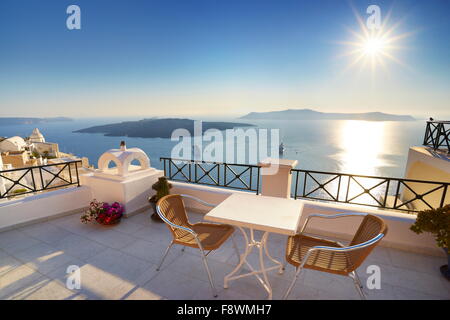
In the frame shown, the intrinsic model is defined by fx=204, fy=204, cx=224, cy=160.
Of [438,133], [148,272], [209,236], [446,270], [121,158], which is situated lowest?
[148,272]

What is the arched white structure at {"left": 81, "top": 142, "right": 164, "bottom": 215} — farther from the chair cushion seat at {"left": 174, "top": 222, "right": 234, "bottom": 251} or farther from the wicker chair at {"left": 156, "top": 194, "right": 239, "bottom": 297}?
the chair cushion seat at {"left": 174, "top": 222, "right": 234, "bottom": 251}

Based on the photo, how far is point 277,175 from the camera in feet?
11.3

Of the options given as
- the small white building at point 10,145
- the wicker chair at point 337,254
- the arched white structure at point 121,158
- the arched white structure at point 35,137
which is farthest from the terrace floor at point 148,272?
the arched white structure at point 35,137

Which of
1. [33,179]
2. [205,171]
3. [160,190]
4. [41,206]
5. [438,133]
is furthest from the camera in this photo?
[438,133]

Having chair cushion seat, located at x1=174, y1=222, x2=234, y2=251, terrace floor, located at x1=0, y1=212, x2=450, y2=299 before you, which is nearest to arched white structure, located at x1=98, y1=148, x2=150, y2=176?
terrace floor, located at x1=0, y1=212, x2=450, y2=299

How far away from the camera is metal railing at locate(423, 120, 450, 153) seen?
6.82 meters

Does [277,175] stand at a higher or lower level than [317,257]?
higher

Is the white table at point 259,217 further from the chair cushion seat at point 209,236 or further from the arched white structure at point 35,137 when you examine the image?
the arched white structure at point 35,137

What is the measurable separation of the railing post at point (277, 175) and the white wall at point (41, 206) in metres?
3.70

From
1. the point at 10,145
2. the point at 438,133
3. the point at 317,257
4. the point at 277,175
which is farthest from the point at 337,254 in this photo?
the point at 10,145

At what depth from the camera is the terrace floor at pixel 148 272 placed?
223 cm

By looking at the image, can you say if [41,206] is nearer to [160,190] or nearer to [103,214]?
[103,214]

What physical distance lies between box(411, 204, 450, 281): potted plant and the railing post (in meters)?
1.67

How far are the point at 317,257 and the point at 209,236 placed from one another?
3.97 feet
